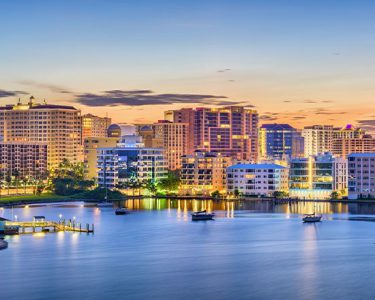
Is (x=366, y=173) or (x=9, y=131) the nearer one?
(x=366, y=173)

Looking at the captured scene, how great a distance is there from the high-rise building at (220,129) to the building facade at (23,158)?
27173mm

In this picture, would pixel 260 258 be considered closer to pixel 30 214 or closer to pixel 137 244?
pixel 137 244

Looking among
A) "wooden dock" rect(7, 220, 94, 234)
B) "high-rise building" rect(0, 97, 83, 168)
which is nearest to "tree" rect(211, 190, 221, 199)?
"wooden dock" rect(7, 220, 94, 234)

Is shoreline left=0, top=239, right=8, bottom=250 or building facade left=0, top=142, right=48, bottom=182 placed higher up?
building facade left=0, top=142, right=48, bottom=182


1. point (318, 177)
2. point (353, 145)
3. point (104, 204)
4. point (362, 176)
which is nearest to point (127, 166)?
point (104, 204)

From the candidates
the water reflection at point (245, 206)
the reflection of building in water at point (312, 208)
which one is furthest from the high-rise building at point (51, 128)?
the reflection of building in water at point (312, 208)

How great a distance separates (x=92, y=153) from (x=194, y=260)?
5689 cm

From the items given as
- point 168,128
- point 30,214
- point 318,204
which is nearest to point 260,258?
point 30,214

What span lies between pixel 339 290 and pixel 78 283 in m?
8.21

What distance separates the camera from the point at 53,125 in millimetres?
101562

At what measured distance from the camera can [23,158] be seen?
90875mm

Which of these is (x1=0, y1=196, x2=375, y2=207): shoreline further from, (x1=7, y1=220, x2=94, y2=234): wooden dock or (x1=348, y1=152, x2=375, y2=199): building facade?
(x1=7, y1=220, x2=94, y2=234): wooden dock

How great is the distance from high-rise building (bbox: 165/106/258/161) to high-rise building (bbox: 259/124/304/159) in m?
13.9

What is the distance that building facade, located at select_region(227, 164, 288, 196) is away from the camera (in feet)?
224
